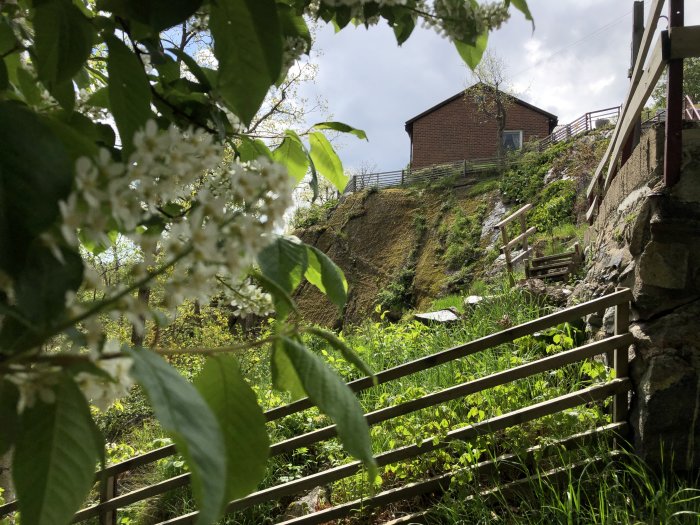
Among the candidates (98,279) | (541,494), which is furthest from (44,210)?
(541,494)

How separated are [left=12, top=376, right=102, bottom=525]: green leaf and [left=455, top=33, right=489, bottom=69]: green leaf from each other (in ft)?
2.87

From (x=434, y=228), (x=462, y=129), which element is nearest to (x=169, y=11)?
(x=434, y=228)

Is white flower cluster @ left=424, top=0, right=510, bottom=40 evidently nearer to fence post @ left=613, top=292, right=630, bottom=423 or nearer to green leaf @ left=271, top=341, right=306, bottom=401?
green leaf @ left=271, top=341, right=306, bottom=401

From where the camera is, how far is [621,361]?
115 inches

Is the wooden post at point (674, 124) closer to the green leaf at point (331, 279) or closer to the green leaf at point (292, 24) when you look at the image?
the green leaf at point (292, 24)

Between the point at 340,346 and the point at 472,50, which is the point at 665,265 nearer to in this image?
the point at 472,50

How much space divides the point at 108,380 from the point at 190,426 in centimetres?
7

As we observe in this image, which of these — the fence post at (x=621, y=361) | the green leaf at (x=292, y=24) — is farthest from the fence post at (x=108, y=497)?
the green leaf at (x=292, y=24)

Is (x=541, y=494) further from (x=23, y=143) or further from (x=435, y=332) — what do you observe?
(x=435, y=332)

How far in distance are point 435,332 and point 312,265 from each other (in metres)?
4.94

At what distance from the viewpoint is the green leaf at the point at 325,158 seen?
107cm

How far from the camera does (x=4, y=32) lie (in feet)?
2.40

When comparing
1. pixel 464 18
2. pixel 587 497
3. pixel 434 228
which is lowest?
pixel 587 497

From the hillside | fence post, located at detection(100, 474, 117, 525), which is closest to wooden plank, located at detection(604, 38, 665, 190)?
fence post, located at detection(100, 474, 117, 525)
